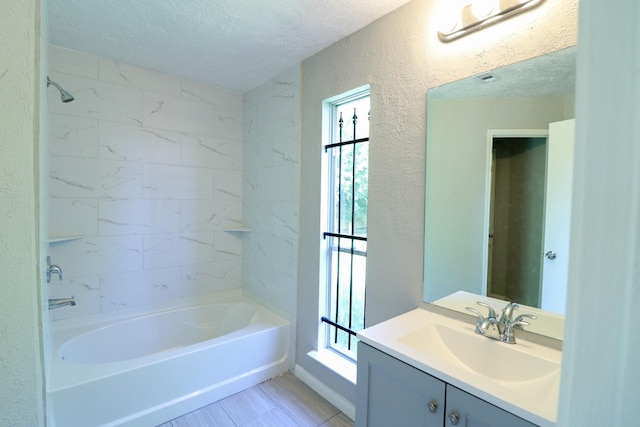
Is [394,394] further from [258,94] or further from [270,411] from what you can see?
[258,94]

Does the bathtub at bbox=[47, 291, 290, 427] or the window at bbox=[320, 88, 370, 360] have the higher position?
the window at bbox=[320, 88, 370, 360]

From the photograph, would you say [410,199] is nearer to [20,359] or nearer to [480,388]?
[480,388]

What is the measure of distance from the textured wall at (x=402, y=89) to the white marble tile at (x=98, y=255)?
73.8 inches

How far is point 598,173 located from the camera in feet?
1.03

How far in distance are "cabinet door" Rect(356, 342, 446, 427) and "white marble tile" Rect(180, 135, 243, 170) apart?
228 centimetres

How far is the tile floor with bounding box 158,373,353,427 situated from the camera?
185 centimetres

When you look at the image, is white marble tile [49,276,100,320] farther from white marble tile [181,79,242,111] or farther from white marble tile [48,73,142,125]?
white marble tile [181,79,242,111]

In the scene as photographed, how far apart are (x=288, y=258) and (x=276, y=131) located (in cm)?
112

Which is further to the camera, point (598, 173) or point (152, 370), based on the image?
point (152, 370)

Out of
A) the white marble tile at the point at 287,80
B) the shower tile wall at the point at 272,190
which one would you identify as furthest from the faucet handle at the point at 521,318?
the white marble tile at the point at 287,80

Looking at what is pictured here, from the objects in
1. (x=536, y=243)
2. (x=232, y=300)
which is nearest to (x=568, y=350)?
(x=536, y=243)

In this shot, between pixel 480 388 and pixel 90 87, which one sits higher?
pixel 90 87

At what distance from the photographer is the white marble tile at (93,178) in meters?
2.13

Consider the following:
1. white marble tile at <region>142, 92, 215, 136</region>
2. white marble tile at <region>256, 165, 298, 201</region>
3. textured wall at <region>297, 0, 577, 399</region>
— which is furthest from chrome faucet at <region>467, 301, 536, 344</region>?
white marble tile at <region>142, 92, 215, 136</region>
